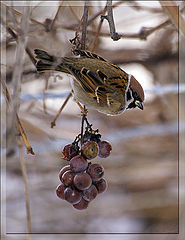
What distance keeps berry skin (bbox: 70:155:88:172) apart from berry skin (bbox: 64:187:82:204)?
67mm

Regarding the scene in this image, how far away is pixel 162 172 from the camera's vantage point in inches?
119

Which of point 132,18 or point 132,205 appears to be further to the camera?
point 132,205

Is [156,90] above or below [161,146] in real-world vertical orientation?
above

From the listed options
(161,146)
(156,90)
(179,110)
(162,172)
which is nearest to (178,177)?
(162,172)

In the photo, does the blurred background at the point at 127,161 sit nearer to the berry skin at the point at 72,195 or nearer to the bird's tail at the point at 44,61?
the bird's tail at the point at 44,61

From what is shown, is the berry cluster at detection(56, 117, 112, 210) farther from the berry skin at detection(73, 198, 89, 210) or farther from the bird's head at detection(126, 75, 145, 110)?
the bird's head at detection(126, 75, 145, 110)

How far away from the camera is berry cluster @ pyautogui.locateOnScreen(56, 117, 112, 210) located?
1.09m

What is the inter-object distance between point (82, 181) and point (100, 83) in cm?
40

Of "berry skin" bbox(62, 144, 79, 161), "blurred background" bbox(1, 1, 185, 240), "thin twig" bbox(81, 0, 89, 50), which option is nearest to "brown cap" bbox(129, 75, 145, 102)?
"thin twig" bbox(81, 0, 89, 50)

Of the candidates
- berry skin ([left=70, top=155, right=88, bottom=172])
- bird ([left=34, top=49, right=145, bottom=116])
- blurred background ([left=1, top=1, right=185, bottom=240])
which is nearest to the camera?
berry skin ([left=70, top=155, right=88, bottom=172])

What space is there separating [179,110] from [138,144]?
53 centimetres

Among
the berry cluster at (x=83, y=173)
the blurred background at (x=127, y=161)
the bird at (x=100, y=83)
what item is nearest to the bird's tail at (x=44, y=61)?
the bird at (x=100, y=83)

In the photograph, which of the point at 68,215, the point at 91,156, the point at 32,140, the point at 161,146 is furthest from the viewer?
the point at 161,146

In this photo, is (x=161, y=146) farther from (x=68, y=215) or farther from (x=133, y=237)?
(x=68, y=215)
